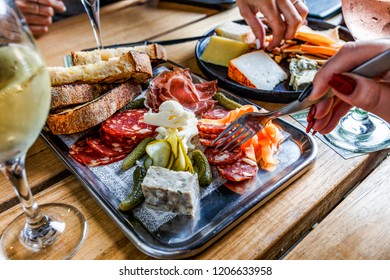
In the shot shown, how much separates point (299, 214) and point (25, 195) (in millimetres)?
634

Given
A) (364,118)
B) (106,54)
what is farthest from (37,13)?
(364,118)

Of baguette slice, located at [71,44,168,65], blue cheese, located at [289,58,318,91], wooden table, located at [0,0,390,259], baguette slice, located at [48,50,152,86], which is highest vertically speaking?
baguette slice, located at [48,50,152,86]

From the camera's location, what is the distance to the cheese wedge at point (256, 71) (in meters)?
1.41

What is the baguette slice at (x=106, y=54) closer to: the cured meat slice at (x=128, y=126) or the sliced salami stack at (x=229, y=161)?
the cured meat slice at (x=128, y=126)

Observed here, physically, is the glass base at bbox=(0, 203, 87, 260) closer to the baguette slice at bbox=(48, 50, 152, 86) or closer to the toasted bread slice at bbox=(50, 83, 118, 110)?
the toasted bread slice at bbox=(50, 83, 118, 110)

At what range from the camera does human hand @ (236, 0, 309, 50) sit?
4.94ft

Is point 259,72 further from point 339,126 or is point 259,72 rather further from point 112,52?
point 112,52

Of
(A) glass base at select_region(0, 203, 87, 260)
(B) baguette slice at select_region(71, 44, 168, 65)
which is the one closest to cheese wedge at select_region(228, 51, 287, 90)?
(B) baguette slice at select_region(71, 44, 168, 65)


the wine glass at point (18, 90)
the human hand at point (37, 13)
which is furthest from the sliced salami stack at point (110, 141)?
the human hand at point (37, 13)

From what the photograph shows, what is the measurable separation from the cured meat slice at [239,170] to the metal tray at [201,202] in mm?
21

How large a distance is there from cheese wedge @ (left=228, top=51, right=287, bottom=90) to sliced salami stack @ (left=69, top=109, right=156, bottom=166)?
1.49 feet

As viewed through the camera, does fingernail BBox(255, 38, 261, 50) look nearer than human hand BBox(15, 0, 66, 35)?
Yes

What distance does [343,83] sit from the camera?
31.3 inches

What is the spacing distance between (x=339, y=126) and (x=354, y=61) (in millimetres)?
440
